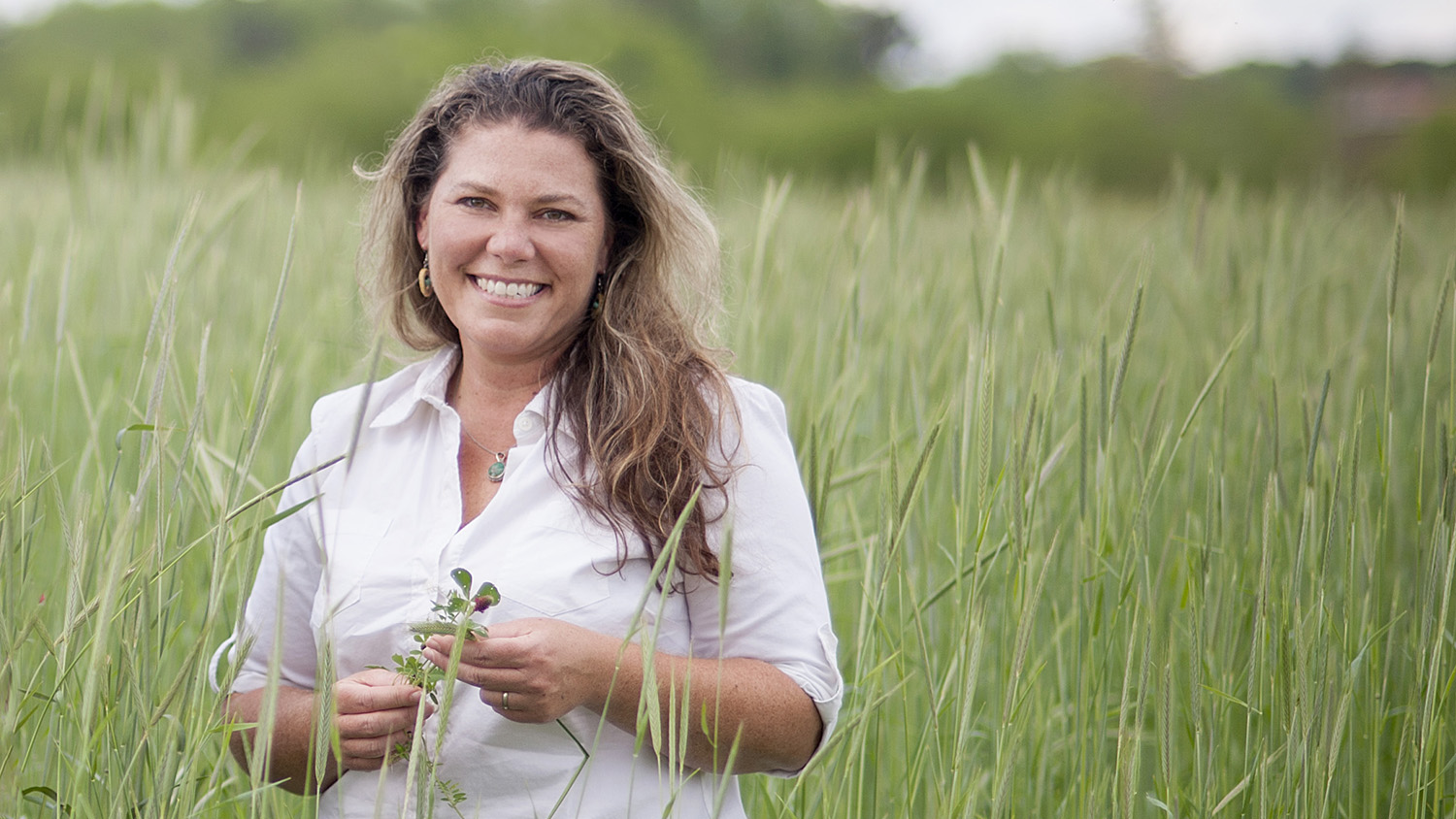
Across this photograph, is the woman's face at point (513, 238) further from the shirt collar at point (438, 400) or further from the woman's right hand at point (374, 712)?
the woman's right hand at point (374, 712)

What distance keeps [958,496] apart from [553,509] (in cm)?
46

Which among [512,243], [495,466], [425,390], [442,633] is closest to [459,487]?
[495,466]

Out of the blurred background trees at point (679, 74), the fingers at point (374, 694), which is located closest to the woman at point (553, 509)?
the fingers at point (374, 694)

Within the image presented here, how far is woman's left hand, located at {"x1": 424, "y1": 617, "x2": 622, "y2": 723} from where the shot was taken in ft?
3.19

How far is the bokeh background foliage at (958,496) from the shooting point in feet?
2.95

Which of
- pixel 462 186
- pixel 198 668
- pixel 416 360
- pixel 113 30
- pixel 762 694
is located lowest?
pixel 762 694

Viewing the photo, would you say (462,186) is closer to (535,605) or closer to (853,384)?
(535,605)

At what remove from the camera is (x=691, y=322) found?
1419mm

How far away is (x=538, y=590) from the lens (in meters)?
1.16

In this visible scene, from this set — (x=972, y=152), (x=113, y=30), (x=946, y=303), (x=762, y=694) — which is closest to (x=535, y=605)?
(x=762, y=694)

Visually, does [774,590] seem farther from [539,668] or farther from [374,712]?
[374,712]

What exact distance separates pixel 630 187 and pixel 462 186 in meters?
0.21

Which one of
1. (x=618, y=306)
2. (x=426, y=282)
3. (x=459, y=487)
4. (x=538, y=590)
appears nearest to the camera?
(x=538, y=590)

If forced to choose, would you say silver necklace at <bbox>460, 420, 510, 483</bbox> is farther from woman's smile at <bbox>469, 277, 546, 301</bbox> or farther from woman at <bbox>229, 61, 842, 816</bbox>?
woman's smile at <bbox>469, 277, 546, 301</bbox>
